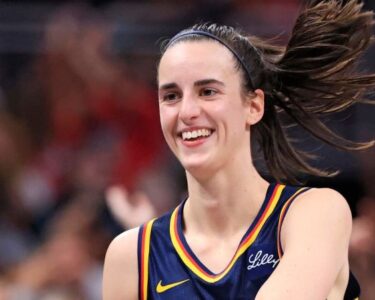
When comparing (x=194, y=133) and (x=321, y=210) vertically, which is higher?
(x=194, y=133)

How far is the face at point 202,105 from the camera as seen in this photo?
3.12 meters

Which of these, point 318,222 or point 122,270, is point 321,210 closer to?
point 318,222

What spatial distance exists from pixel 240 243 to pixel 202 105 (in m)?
0.49

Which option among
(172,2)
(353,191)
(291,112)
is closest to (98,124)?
(172,2)

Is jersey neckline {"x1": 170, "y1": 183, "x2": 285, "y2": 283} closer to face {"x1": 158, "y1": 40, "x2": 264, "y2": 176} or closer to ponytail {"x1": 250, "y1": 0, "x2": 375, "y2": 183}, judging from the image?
face {"x1": 158, "y1": 40, "x2": 264, "y2": 176}

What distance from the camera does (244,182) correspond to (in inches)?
129

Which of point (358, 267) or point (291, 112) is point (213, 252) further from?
point (358, 267)

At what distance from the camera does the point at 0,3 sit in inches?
226

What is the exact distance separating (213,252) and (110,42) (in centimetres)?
269

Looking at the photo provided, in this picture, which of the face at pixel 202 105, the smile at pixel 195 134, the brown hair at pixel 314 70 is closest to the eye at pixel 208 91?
the face at pixel 202 105

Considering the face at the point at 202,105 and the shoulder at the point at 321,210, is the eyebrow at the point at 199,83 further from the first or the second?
the shoulder at the point at 321,210

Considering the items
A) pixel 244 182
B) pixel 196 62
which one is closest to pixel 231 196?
pixel 244 182

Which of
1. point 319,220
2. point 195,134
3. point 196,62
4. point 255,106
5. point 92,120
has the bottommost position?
point 319,220

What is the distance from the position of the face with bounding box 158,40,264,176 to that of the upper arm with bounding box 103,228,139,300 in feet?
1.36
